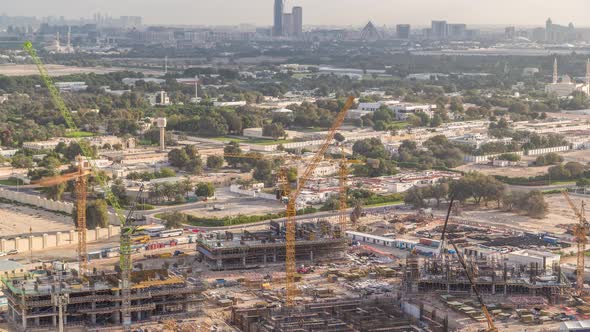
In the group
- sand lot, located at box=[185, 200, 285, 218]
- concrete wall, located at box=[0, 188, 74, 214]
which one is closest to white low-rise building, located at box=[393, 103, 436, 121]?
sand lot, located at box=[185, 200, 285, 218]

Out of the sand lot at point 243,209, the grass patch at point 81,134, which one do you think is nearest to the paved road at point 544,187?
the sand lot at point 243,209

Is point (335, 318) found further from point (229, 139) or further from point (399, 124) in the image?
point (399, 124)

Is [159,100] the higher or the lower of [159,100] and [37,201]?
the higher

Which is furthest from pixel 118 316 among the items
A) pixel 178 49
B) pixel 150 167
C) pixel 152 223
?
pixel 178 49

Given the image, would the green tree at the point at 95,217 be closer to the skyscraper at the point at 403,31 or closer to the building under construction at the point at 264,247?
the building under construction at the point at 264,247

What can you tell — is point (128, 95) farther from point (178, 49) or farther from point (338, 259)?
point (178, 49)

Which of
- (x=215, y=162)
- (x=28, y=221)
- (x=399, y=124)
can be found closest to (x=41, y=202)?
A: (x=28, y=221)
